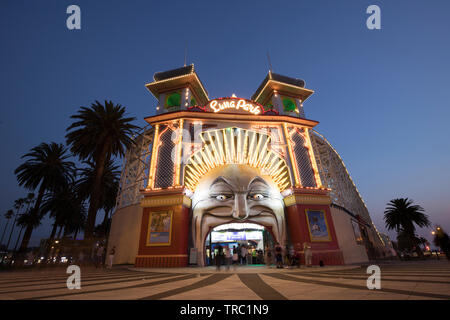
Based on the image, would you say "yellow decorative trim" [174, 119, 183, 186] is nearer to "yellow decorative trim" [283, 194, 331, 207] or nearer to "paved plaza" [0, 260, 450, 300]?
"yellow decorative trim" [283, 194, 331, 207]

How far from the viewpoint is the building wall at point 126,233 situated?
699 inches

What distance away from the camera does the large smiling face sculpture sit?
1533 cm

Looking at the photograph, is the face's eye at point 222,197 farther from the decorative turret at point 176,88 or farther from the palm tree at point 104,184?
the palm tree at point 104,184

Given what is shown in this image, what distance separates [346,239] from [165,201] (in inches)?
644

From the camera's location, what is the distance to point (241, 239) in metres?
20.5

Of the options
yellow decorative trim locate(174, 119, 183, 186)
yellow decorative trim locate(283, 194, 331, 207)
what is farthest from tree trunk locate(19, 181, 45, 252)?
yellow decorative trim locate(283, 194, 331, 207)

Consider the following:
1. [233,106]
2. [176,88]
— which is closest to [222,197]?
[233,106]

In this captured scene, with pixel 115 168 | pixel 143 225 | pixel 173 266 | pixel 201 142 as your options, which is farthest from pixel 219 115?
pixel 115 168

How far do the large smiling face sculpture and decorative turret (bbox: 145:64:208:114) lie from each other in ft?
29.4

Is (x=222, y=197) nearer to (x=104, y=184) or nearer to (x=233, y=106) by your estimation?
(x=233, y=106)

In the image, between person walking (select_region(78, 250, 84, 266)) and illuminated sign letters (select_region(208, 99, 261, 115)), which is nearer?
person walking (select_region(78, 250, 84, 266))

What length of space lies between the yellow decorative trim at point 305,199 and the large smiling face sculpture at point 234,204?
81 cm
